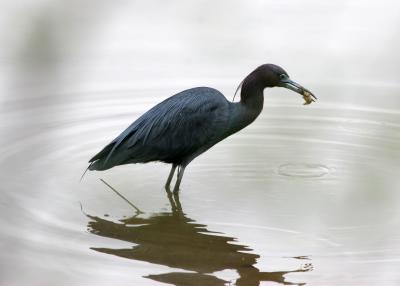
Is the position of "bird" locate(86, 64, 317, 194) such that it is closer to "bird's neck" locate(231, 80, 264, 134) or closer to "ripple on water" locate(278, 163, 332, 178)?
"bird's neck" locate(231, 80, 264, 134)

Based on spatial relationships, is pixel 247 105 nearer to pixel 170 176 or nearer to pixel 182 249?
pixel 170 176

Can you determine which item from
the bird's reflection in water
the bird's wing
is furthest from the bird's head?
the bird's reflection in water

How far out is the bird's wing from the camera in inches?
268

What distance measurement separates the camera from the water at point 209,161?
14.9ft

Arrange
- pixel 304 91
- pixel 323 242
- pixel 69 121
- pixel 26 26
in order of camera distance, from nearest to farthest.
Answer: pixel 26 26 < pixel 323 242 < pixel 304 91 < pixel 69 121

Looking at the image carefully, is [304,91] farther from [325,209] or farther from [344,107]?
[344,107]

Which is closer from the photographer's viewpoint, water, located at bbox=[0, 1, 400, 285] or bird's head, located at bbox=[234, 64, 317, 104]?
water, located at bbox=[0, 1, 400, 285]

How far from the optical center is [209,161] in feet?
25.6

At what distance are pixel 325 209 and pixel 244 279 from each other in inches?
64.8

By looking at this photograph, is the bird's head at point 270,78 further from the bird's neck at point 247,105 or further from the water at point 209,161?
the water at point 209,161

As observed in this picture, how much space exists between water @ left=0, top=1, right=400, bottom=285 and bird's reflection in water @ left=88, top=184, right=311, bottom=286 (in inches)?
0.7

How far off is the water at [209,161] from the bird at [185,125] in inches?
12.3

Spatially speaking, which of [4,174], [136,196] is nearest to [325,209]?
[136,196]

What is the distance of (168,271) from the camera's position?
512 cm
